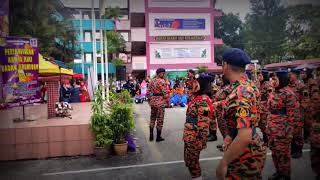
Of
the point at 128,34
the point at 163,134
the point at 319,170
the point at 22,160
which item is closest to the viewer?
the point at 319,170

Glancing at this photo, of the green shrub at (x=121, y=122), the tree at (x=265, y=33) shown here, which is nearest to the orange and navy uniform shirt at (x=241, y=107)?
the green shrub at (x=121, y=122)

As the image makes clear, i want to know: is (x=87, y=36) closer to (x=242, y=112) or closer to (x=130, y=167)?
(x=130, y=167)

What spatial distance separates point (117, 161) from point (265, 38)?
124ft

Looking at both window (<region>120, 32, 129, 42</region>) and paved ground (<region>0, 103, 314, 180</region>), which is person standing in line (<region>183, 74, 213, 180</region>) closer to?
paved ground (<region>0, 103, 314, 180</region>)

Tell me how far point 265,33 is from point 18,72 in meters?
37.3

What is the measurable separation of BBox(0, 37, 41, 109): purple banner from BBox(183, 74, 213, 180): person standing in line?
14.0 ft

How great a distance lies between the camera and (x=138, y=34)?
40.3m

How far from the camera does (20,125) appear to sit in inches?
306

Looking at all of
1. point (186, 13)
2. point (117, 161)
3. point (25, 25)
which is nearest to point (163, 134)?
point (117, 161)

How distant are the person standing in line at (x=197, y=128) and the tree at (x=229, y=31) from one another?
46.9 m

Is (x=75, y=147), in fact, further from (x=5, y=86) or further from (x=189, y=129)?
(x=189, y=129)

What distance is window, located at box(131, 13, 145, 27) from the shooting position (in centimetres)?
4081

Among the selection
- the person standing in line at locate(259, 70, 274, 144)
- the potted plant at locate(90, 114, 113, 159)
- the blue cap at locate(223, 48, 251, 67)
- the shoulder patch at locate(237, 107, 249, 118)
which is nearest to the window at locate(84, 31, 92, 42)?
the person standing in line at locate(259, 70, 274, 144)

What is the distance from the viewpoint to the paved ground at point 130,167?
6270mm
